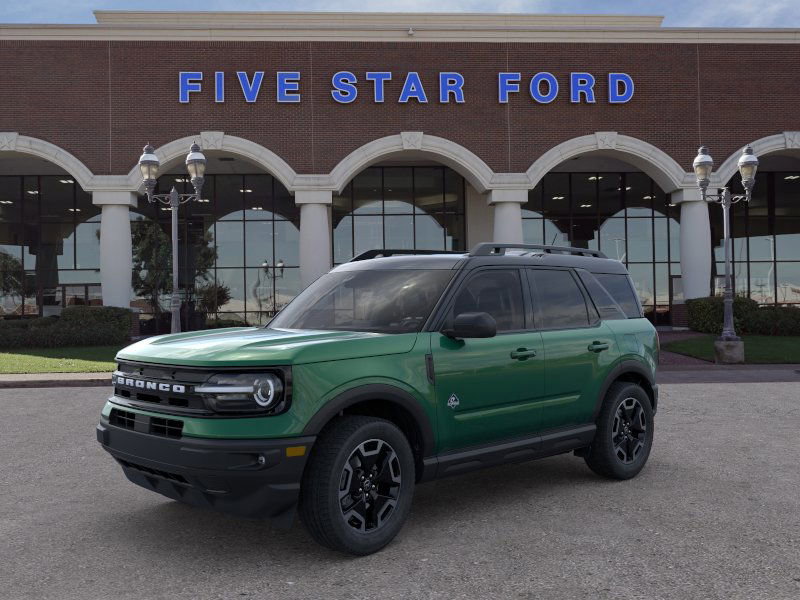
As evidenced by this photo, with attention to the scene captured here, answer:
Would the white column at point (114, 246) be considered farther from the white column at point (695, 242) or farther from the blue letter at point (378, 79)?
the white column at point (695, 242)

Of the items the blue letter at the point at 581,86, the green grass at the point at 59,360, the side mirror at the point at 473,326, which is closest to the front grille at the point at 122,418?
the side mirror at the point at 473,326

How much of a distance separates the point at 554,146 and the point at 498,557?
22753mm

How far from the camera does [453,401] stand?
4719 millimetres

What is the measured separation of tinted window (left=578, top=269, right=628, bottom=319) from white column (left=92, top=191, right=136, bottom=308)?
70.0 ft

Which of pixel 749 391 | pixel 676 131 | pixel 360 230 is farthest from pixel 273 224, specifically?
pixel 749 391

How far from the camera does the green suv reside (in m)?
3.97

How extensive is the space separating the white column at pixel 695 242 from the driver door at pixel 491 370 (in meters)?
22.6

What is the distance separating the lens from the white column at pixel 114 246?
24.2 metres

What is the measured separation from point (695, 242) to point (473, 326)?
2372cm

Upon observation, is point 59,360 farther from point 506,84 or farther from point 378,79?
point 506,84

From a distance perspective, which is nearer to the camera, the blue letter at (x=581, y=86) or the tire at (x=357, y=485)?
the tire at (x=357, y=485)

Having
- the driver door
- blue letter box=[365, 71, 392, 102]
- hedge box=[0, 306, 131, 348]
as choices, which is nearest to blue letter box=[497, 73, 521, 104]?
blue letter box=[365, 71, 392, 102]

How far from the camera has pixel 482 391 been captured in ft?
16.1

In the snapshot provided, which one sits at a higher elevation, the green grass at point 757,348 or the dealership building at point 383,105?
the dealership building at point 383,105
